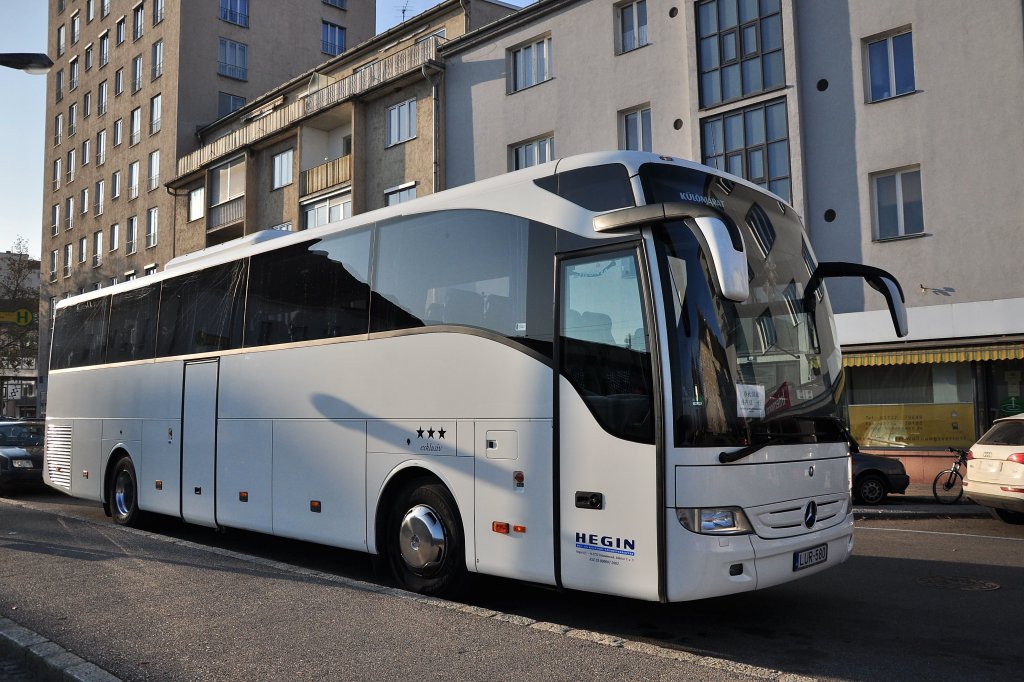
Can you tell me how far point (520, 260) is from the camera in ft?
22.8

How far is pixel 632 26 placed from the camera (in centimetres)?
2323

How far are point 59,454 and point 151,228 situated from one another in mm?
32557

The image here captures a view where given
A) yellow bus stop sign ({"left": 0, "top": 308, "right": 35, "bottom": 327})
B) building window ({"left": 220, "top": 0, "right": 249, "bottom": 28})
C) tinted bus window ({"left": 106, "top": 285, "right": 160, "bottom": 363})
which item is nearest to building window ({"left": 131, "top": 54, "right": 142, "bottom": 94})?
building window ({"left": 220, "top": 0, "right": 249, "bottom": 28})

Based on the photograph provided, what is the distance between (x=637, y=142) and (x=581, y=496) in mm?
17862

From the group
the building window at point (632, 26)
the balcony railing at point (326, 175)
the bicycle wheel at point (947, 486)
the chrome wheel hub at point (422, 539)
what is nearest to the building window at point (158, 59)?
the balcony railing at point (326, 175)

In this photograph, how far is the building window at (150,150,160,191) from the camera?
1736 inches

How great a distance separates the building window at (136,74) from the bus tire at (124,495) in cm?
3888

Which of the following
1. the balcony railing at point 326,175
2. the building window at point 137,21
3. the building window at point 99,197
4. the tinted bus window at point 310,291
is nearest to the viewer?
the tinted bus window at point 310,291

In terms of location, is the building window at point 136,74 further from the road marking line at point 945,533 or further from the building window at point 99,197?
the road marking line at point 945,533

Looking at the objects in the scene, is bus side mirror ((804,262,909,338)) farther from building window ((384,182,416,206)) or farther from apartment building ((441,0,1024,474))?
building window ((384,182,416,206))

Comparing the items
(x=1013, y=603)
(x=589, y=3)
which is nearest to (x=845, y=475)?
(x=1013, y=603)

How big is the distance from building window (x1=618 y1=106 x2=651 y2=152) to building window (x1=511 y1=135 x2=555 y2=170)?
7.22ft

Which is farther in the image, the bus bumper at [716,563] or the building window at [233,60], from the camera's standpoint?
the building window at [233,60]

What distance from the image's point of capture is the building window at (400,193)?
28.8 metres
